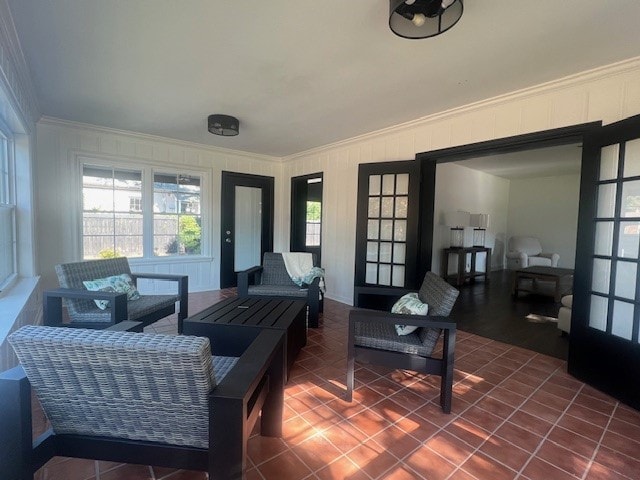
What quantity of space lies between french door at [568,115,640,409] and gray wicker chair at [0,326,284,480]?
2703 millimetres

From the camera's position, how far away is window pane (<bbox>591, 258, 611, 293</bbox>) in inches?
92.3

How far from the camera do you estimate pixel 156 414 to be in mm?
1106

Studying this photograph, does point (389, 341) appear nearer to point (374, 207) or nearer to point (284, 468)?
point (284, 468)

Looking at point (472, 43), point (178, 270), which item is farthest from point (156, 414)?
point (178, 270)

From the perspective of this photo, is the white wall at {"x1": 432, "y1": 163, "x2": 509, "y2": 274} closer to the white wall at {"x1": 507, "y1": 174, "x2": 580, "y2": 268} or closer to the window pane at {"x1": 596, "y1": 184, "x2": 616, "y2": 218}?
the white wall at {"x1": 507, "y1": 174, "x2": 580, "y2": 268}

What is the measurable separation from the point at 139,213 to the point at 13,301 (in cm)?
249

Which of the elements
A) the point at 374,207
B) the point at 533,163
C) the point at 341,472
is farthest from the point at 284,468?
the point at 533,163

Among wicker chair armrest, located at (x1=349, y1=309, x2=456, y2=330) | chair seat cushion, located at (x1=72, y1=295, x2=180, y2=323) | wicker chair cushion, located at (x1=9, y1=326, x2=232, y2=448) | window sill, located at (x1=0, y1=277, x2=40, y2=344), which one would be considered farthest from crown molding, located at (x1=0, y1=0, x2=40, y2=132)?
wicker chair armrest, located at (x1=349, y1=309, x2=456, y2=330)

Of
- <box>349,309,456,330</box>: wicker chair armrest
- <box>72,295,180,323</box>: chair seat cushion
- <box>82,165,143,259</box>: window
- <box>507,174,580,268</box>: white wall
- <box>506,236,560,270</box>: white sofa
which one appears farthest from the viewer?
<box>507,174,580,268</box>: white wall

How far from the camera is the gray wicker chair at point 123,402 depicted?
101cm

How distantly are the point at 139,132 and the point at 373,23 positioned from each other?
3.89m

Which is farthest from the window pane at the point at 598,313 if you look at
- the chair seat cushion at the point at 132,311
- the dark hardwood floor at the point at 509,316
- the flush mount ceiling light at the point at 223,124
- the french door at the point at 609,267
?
the flush mount ceiling light at the point at 223,124

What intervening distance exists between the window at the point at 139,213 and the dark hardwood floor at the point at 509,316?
445cm

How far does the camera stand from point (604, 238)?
2.37 metres
